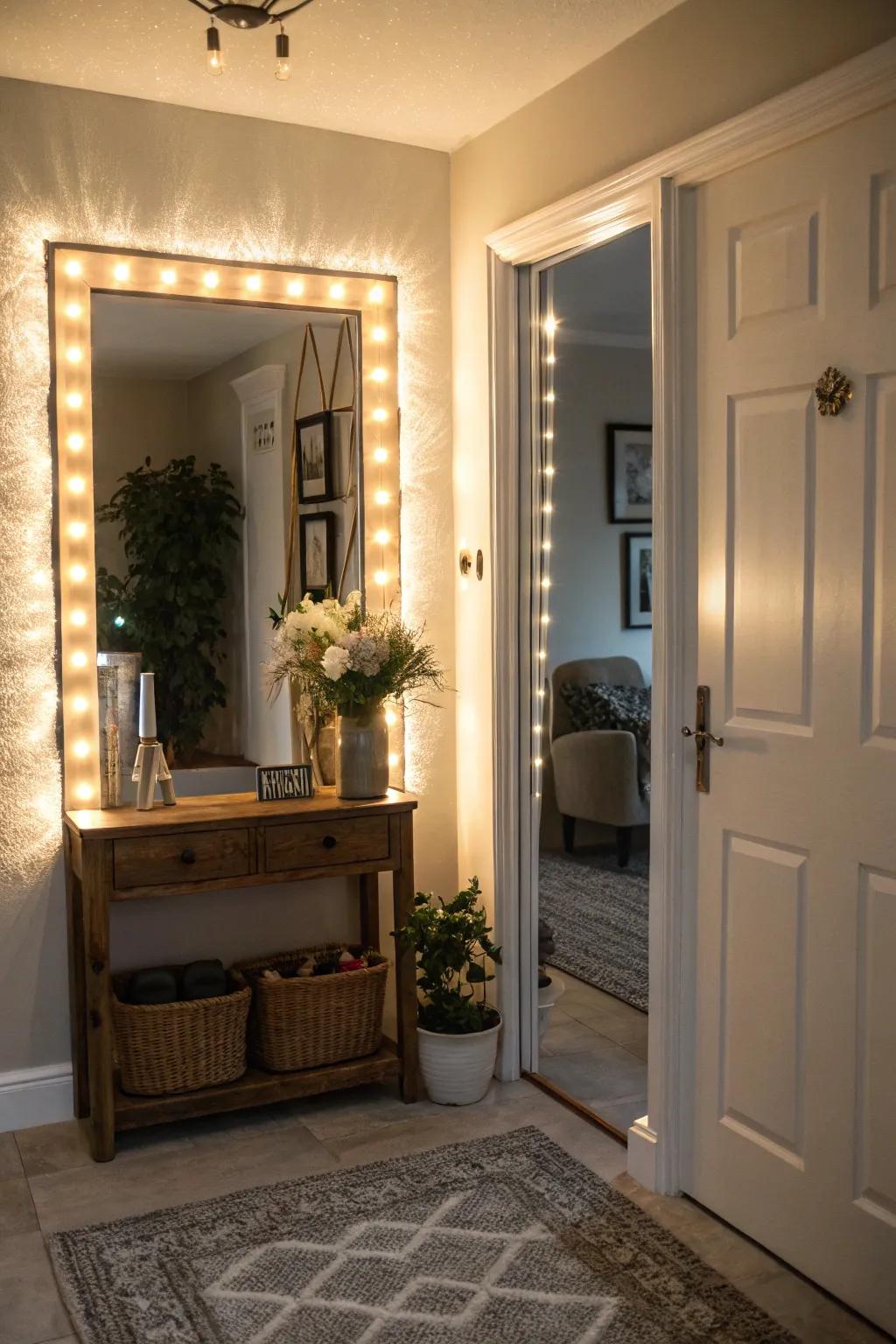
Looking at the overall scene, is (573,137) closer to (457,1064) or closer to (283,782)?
(283,782)

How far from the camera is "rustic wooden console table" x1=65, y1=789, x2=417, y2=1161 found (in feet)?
9.94

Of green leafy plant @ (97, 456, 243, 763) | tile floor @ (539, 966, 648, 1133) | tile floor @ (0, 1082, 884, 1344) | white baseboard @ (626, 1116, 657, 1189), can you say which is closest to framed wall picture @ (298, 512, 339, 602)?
green leafy plant @ (97, 456, 243, 763)

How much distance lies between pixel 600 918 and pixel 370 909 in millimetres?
1690

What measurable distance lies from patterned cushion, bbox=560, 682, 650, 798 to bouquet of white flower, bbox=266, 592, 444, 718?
99.5 inches

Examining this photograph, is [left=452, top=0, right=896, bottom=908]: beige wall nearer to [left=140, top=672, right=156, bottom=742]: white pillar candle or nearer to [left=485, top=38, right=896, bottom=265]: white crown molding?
[left=485, top=38, right=896, bottom=265]: white crown molding

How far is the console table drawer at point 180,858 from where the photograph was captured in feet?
10.0

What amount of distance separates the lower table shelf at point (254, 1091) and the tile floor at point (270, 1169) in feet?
0.24

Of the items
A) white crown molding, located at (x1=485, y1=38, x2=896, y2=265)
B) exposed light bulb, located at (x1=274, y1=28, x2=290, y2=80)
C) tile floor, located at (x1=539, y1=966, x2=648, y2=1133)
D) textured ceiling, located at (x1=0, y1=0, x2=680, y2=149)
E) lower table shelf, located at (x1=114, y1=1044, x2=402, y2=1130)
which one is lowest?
tile floor, located at (x1=539, y1=966, x2=648, y2=1133)

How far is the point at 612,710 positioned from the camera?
5.95 meters

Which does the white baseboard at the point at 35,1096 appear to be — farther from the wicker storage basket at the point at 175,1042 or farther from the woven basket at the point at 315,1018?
the woven basket at the point at 315,1018

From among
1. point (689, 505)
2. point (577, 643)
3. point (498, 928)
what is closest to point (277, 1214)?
point (498, 928)

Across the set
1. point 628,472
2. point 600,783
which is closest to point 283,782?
point 600,783

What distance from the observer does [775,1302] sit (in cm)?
242

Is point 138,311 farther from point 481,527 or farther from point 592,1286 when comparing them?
point 592,1286
